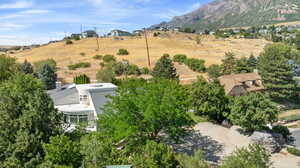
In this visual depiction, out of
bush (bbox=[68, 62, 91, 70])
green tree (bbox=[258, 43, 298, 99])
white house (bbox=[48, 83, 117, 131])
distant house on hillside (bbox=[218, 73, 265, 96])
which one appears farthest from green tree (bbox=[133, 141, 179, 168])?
bush (bbox=[68, 62, 91, 70])

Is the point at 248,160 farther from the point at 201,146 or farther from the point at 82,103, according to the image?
the point at 82,103

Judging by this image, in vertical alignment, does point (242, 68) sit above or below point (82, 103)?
above

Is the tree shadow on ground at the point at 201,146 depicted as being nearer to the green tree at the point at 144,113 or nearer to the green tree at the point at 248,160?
the green tree at the point at 144,113

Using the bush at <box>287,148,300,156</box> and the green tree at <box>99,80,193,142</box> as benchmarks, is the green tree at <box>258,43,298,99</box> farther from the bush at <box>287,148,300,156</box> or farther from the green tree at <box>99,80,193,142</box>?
the green tree at <box>99,80,193,142</box>

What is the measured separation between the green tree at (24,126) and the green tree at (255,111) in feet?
61.6

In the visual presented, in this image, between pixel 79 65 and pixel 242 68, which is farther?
pixel 79 65

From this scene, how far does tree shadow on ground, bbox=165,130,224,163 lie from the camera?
2559cm

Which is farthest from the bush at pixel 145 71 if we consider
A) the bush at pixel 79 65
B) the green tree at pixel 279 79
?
the green tree at pixel 279 79

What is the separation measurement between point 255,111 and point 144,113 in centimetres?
1304

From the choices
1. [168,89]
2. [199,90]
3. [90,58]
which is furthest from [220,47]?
→ [168,89]

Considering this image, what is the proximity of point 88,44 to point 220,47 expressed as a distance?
55.1 metres

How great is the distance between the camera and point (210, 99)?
113 feet

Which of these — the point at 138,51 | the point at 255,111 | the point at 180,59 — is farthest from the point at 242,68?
the point at 138,51

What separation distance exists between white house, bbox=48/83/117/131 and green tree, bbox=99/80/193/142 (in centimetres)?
634
